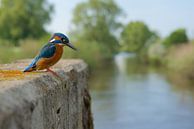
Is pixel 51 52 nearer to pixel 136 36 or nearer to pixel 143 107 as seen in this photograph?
pixel 143 107

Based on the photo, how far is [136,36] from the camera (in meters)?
72.8

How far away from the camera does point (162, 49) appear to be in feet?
157

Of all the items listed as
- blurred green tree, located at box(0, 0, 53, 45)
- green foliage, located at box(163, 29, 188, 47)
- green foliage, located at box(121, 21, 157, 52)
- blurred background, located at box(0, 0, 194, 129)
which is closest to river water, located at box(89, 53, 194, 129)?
blurred background, located at box(0, 0, 194, 129)

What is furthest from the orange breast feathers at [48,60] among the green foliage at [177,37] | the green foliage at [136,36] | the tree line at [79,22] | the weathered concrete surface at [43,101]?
the green foliage at [136,36]

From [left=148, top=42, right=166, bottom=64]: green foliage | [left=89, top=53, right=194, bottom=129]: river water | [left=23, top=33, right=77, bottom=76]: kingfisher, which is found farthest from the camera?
[left=148, top=42, right=166, bottom=64]: green foliage

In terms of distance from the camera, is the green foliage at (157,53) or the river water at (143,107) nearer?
the river water at (143,107)

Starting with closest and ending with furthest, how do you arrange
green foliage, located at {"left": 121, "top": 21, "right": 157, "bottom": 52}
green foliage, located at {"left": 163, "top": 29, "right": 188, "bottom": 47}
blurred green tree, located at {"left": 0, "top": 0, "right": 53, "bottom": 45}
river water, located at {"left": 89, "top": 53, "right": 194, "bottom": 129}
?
river water, located at {"left": 89, "top": 53, "right": 194, "bottom": 129} < blurred green tree, located at {"left": 0, "top": 0, "right": 53, "bottom": 45} < green foliage, located at {"left": 163, "top": 29, "right": 188, "bottom": 47} < green foliage, located at {"left": 121, "top": 21, "right": 157, "bottom": 52}

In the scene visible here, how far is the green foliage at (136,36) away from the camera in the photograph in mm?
71125

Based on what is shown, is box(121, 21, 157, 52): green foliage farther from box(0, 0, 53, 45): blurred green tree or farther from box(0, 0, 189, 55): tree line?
box(0, 0, 53, 45): blurred green tree

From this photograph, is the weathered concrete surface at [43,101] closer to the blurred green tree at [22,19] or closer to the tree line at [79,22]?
the tree line at [79,22]

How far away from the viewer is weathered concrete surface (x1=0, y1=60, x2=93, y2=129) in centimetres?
221

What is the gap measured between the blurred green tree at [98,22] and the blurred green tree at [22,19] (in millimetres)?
5660

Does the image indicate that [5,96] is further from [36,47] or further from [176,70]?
[176,70]

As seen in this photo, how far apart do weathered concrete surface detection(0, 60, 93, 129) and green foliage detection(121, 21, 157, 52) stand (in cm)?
6506
